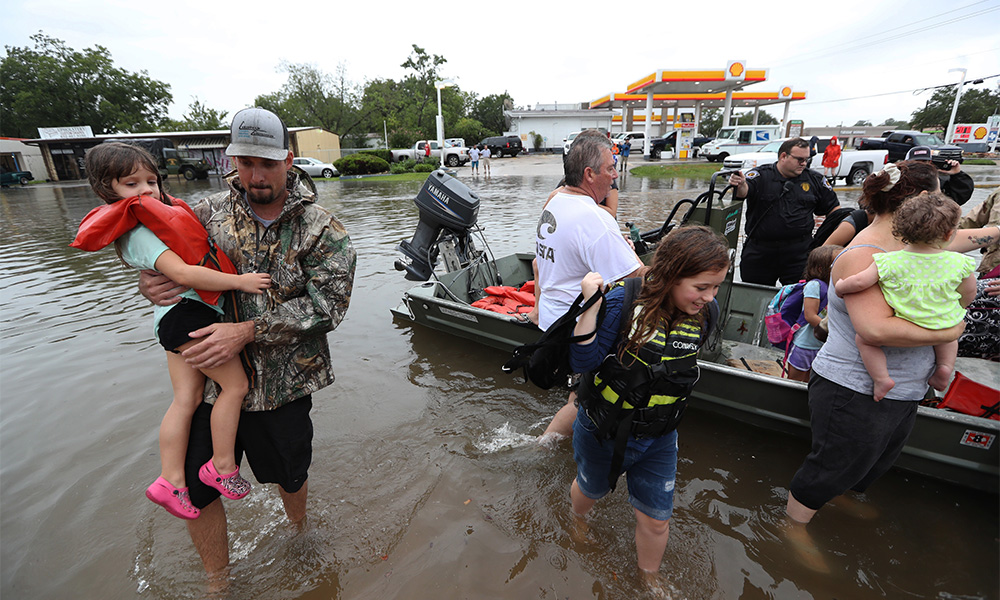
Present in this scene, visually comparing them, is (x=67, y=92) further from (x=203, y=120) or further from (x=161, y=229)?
(x=161, y=229)

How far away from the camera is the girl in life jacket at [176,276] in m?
1.67

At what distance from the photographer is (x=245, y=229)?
6.19ft

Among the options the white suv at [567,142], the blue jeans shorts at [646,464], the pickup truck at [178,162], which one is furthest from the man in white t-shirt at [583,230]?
the pickup truck at [178,162]

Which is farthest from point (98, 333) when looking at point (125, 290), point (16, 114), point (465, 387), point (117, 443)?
point (16, 114)

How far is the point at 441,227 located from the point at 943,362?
409 centimetres

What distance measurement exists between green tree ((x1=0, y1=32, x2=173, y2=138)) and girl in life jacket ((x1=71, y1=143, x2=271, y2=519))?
50460mm

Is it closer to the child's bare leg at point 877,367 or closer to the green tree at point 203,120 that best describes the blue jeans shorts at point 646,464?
the child's bare leg at point 877,367

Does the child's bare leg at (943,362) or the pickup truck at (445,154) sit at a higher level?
the pickup truck at (445,154)

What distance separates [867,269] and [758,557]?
65.8 inches

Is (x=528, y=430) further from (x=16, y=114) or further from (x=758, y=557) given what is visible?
(x=16, y=114)

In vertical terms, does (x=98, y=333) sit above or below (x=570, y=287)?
below

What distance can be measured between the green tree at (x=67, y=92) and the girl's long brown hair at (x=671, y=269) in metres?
51.9

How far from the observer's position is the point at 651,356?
1.70m

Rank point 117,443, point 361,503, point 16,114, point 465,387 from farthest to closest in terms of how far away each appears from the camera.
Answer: point 16,114, point 465,387, point 117,443, point 361,503
